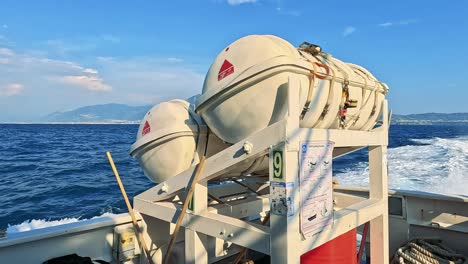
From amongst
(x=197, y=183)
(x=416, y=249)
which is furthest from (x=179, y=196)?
(x=416, y=249)

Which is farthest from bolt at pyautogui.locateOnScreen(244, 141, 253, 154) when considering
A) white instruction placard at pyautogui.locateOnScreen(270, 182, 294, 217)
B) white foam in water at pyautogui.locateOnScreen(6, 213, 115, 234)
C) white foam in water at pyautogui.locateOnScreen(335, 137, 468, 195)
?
white foam in water at pyautogui.locateOnScreen(335, 137, 468, 195)

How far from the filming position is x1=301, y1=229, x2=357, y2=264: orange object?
2961 mm

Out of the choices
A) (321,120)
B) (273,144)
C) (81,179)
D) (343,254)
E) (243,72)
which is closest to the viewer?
(273,144)

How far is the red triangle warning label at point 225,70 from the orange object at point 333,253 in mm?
1628

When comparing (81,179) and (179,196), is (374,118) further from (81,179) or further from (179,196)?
(81,179)

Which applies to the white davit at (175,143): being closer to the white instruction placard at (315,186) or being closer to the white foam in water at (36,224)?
the white instruction placard at (315,186)

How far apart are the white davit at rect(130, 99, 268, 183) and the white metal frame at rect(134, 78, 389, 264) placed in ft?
0.76

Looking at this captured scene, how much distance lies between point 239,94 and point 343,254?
5.49 ft

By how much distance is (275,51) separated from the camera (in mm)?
2494

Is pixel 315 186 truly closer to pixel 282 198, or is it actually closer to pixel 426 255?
pixel 282 198

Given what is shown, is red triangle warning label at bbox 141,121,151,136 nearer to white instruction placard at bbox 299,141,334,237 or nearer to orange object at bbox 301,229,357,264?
white instruction placard at bbox 299,141,334,237

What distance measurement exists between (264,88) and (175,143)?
119cm

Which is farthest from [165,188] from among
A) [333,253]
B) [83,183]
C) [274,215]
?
[83,183]

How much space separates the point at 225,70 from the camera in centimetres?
259
